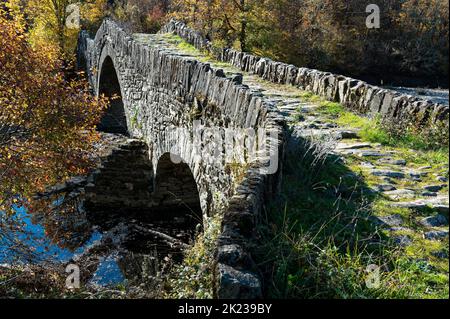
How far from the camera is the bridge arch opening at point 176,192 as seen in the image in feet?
36.6

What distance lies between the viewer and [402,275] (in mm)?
3057

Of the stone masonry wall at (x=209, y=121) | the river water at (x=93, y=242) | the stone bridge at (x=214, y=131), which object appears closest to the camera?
the stone masonry wall at (x=209, y=121)

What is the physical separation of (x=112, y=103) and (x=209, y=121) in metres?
14.7

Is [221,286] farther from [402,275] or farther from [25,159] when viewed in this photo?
[25,159]

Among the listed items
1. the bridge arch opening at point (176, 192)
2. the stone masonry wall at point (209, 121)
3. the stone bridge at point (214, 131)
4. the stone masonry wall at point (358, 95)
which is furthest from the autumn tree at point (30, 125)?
the stone masonry wall at point (358, 95)

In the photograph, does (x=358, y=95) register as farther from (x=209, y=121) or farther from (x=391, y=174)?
(x=391, y=174)

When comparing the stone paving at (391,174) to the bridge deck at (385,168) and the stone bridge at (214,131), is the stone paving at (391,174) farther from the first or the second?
the stone bridge at (214,131)

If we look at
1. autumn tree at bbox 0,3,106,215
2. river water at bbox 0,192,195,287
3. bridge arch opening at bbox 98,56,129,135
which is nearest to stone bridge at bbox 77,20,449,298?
river water at bbox 0,192,195,287

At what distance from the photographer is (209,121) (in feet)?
21.5

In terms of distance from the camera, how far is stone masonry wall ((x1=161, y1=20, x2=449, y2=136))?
17.5ft

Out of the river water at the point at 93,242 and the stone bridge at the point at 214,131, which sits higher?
the stone bridge at the point at 214,131

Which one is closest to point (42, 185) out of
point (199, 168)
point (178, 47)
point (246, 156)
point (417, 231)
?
point (178, 47)

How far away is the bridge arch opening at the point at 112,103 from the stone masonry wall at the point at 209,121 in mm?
3475

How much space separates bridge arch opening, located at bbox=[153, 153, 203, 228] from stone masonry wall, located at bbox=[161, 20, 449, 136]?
8.88 feet
